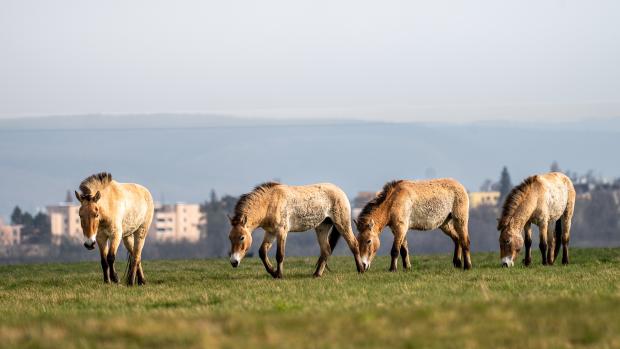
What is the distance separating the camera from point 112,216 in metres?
24.7

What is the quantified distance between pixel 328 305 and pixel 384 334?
3.92 metres

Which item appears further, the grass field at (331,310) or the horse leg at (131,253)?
the horse leg at (131,253)

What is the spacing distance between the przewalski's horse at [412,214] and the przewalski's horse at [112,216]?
16.2ft

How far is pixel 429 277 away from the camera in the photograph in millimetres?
23922

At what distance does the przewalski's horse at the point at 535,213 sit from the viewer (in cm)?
2797

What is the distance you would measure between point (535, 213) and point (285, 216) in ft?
20.9

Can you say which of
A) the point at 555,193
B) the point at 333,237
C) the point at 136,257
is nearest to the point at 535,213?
the point at 555,193

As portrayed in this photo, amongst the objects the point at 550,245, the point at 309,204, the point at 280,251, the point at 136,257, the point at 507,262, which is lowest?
the point at 507,262

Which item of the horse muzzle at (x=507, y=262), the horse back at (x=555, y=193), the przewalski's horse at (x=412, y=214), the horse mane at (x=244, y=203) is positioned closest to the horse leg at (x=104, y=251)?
the horse mane at (x=244, y=203)

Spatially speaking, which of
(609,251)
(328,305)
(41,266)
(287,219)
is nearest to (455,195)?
(287,219)

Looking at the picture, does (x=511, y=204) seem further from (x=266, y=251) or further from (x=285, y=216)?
(x=266, y=251)

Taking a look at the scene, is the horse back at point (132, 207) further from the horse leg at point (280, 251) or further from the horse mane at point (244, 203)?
the horse leg at point (280, 251)

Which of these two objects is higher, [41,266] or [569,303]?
[569,303]

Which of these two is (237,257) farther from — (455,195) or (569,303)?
(569,303)
